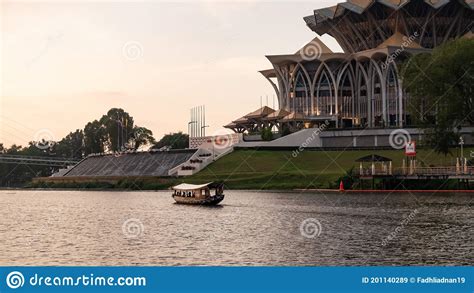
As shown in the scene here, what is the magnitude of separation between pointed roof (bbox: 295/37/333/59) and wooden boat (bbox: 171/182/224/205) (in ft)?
294

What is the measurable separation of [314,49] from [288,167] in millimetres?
60019

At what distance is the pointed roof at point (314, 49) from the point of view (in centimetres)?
17062

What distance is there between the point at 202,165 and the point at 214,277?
111 meters

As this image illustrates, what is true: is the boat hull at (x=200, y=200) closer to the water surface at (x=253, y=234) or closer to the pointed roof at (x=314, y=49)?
the water surface at (x=253, y=234)

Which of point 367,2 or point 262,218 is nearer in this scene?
point 262,218

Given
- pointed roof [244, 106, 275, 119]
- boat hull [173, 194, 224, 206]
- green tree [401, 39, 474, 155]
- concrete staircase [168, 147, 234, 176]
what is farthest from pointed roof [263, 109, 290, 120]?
boat hull [173, 194, 224, 206]

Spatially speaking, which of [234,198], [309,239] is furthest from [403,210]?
[234,198]

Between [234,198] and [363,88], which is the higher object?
[363,88]

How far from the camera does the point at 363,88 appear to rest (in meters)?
171

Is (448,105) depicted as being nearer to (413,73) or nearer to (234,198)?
(413,73)

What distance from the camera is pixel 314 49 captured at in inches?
6791

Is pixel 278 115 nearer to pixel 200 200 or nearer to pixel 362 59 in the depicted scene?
pixel 362 59

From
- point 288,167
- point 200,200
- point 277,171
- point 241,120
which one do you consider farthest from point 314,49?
point 200,200

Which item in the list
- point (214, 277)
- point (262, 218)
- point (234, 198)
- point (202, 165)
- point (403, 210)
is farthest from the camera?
point (202, 165)
